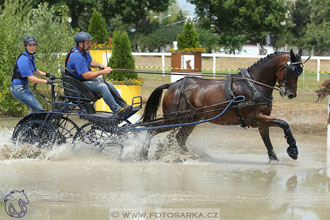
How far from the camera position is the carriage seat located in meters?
9.17

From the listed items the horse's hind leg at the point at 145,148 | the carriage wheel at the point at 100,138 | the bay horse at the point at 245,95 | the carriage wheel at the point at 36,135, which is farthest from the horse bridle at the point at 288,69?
the carriage wheel at the point at 36,135

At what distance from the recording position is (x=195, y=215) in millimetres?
6316

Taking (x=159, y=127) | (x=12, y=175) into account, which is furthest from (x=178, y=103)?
(x=12, y=175)

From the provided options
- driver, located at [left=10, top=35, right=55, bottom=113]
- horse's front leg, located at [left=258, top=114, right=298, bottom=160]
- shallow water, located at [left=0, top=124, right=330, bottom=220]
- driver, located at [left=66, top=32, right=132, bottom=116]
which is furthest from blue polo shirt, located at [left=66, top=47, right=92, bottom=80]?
horse's front leg, located at [left=258, top=114, right=298, bottom=160]

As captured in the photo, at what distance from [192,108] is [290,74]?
163 cm

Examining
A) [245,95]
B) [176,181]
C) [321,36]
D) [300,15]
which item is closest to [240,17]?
[321,36]

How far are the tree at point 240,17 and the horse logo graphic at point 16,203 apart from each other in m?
37.4

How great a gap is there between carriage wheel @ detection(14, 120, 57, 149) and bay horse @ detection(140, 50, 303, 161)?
1.48 meters

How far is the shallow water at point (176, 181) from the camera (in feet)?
21.7

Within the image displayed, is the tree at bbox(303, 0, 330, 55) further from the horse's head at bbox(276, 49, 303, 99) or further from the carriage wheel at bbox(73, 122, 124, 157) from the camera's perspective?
the carriage wheel at bbox(73, 122, 124, 157)

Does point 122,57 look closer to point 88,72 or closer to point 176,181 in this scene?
point 88,72

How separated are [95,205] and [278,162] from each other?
3.77 meters

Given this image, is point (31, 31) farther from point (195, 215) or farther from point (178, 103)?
point (195, 215)

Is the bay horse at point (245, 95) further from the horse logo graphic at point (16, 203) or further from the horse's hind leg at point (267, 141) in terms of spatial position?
the horse logo graphic at point (16, 203)
